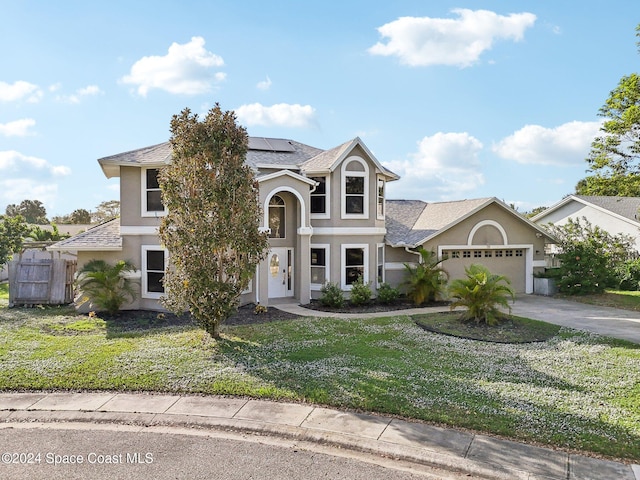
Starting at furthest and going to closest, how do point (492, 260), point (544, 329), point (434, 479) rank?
point (492, 260)
point (544, 329)
point (434, 479)

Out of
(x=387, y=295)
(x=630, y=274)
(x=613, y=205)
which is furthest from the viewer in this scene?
(x=613, y=205)

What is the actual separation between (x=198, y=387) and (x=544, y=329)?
1020cm

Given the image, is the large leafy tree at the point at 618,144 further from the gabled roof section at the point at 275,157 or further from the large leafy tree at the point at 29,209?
the large leafy tree at the point at 29,209

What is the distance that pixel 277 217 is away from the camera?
18500 mm

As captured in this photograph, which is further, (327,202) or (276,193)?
(327,202)

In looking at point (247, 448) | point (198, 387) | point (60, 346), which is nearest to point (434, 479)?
point (247, 448)

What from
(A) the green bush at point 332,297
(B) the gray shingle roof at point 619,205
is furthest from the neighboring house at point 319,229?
(B) the gray shingle roof at point 619,205

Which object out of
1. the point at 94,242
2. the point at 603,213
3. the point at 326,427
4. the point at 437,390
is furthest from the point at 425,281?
the point at 603,213

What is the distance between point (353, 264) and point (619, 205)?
64.6 feet

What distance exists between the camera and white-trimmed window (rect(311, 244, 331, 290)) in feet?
60.1

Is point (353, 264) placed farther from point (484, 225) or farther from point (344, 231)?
point (484, 225)

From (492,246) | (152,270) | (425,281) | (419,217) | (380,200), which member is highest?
(380,200)

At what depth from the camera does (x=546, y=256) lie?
21906 mm

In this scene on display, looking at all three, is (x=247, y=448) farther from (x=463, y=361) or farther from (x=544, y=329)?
(x=544, y=329)
